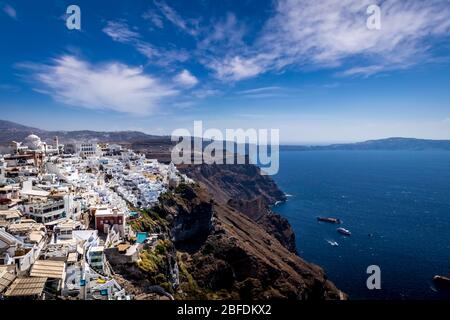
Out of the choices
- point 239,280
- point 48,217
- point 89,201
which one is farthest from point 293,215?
point 48,217

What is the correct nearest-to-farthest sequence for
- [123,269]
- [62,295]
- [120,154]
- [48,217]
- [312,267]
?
[62,295], [123,269], [48,217], [312,267], [120,154]

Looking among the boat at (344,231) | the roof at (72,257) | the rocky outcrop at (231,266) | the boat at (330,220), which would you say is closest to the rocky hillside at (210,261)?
the rocky outcrop at (231,266)

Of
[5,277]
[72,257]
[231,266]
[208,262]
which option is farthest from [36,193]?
[231,266]

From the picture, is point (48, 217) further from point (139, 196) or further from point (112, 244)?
point (139, 196)

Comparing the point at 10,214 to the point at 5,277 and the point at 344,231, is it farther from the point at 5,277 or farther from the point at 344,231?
the point at 344,231

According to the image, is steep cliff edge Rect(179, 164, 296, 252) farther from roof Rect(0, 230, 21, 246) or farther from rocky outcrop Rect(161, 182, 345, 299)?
roof Rect(0, 230, 21, 246)

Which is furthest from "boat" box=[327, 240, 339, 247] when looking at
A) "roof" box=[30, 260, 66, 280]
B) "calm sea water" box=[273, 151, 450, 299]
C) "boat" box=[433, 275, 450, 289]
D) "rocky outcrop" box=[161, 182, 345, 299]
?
"roof" box=[30, 260, 66, 280]
